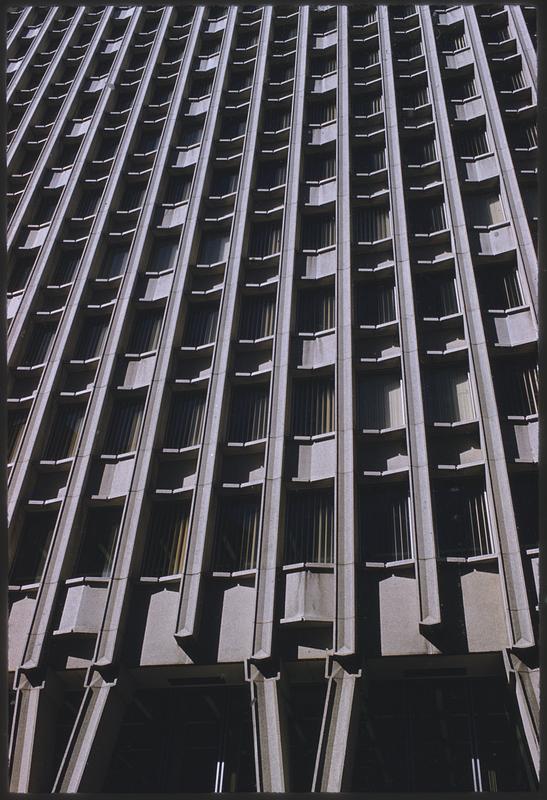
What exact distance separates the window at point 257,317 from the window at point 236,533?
5.79 meters

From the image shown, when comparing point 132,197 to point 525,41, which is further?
point 132,197

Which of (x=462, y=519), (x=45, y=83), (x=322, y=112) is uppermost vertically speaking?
(x=45, y=83)

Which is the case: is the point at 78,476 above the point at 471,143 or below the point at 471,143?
below

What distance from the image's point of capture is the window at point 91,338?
2392cm

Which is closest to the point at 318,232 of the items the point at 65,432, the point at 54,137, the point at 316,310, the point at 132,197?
the point at 316,310

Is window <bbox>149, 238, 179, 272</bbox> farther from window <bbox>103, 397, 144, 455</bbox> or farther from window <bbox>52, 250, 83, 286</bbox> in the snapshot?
window <bbox>103, 397, 144, 455</bbox>

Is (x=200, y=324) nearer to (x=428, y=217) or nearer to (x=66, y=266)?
(x=66, y=266)

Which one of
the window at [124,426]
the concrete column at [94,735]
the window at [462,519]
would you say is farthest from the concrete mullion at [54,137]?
the window at [462,519]

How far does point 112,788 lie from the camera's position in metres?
16.9

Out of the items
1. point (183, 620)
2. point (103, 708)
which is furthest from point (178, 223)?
point (103, 708)

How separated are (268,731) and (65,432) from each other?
35.5ft

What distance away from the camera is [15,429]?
74.5 ft

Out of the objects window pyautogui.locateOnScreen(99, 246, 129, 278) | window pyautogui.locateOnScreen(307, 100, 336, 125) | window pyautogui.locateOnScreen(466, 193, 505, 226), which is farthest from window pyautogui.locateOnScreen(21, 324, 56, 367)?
window pyautogui.locateOnScreen(466, 193, 505, 226)

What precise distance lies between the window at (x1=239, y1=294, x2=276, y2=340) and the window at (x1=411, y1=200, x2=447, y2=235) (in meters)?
5.55
